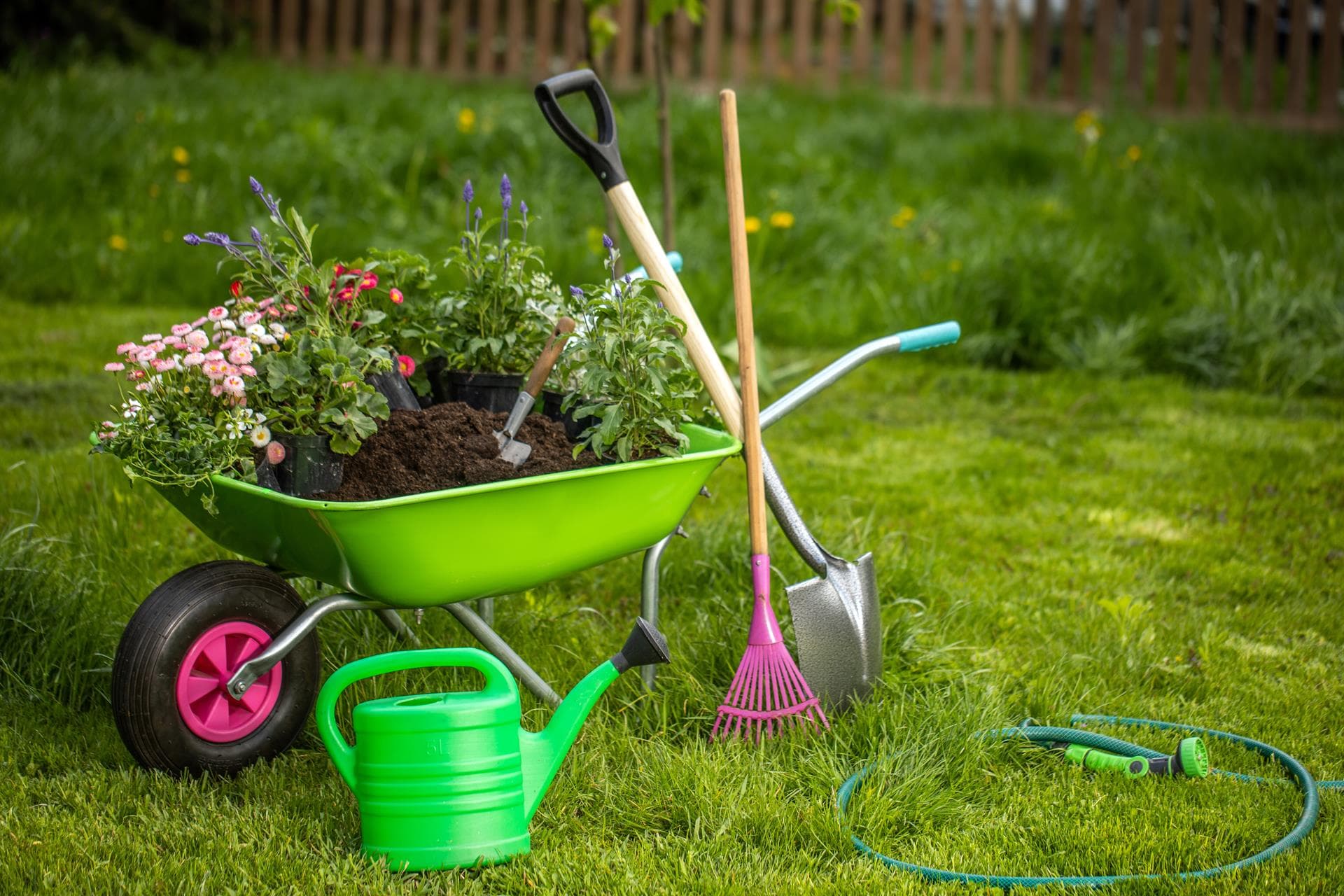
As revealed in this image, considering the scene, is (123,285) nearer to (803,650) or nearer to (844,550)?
(844,550)

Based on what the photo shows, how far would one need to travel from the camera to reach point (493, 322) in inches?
90.7

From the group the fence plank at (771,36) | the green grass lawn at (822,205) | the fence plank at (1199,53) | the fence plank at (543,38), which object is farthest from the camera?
the fence plank at (543,38)

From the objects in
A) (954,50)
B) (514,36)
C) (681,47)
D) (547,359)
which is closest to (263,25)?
(514,36)

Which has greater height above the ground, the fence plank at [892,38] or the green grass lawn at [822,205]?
the fence plank at [892,38]

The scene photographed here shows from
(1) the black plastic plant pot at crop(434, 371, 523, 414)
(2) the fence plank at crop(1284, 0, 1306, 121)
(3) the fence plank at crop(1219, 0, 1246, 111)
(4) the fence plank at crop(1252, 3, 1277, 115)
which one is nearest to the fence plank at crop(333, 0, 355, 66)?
(3) the fence plank at crop(1219, 0, 1246, 111)

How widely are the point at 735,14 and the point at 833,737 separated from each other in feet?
20.2

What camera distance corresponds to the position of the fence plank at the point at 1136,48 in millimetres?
7215

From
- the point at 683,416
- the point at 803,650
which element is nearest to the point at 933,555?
the point at 803,650

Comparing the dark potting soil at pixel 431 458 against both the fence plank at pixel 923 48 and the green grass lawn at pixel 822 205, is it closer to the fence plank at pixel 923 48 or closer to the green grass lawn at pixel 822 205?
the green grass lawn at pixel 822 205

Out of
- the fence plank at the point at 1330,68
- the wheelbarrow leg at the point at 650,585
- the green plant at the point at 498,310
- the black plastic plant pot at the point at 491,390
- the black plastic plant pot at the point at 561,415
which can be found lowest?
the wheelbarrow leg at the point at 650,585

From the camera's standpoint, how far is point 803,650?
7.16ft

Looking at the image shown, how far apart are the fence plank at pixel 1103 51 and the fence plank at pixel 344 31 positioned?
470 centimetres

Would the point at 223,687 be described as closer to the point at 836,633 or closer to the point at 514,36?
the point at 836,633

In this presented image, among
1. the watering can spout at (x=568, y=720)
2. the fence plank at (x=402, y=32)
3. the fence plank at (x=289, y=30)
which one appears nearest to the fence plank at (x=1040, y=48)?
the fence plank at (x=402, y=32)
